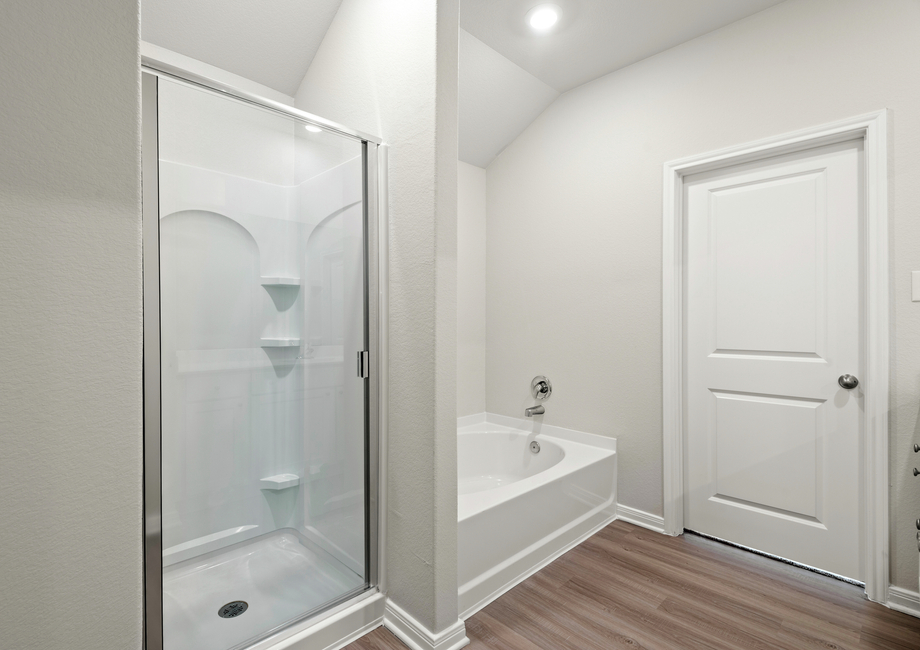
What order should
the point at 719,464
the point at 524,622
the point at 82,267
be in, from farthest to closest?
the point at 719,464 → the point at 524,622 → the point at 82,267

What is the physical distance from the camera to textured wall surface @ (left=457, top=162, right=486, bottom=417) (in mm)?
3162

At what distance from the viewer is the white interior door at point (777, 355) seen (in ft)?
6.63

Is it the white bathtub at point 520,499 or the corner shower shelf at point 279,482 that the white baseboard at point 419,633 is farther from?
the corner shower shelf at point 279,482

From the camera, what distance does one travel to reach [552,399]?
2.96 meters

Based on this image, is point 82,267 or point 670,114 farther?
point 670,114

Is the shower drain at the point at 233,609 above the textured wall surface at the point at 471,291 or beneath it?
beneath

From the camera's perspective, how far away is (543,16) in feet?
7.35

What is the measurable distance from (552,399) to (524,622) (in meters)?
1.38

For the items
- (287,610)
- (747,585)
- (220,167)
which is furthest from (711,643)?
(220,167)

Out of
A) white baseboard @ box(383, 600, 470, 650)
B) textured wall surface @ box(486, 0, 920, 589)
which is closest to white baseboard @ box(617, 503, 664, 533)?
textured wall surface @ box(486, 0, 920, 589)

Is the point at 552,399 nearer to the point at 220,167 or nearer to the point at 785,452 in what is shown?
the point at 785,452

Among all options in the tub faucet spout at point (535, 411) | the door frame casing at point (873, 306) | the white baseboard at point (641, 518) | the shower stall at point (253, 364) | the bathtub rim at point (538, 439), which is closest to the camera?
the shower stall at point (253, 364)

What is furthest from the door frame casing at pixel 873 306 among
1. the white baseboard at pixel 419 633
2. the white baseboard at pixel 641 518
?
the white baseboard at pixel 419 633

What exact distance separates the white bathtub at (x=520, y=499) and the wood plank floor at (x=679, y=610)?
0.33 ft
